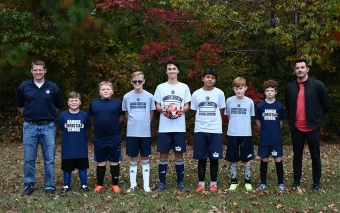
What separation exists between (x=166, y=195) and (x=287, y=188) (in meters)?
2.00

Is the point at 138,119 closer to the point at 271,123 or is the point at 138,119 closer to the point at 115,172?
the point at 115,172

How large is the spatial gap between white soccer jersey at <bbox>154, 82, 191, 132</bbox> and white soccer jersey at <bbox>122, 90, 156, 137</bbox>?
18 centimetres

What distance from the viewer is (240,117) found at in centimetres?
818

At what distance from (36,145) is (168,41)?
822cm

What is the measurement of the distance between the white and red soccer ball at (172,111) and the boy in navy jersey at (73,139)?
4.40 feet

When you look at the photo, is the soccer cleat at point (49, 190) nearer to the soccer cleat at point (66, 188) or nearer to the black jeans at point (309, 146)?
the soccer cleat at point (66, 188)

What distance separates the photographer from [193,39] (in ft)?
55.0

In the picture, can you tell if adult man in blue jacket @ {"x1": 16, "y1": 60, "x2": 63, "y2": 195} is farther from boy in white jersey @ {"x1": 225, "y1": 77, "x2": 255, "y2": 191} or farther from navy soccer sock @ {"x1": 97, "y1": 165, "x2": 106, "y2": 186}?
boy in white jersey @ {"x1": 225, "y1": 77, "x2": 255, "y2": 191}

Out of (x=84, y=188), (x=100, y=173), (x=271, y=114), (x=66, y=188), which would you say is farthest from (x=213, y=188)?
(x=66, y=188)

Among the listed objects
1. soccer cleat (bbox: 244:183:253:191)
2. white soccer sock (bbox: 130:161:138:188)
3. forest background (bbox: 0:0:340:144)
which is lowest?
soccer cleat (bbox: 244:183:253:191)

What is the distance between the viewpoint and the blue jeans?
26.5 ft

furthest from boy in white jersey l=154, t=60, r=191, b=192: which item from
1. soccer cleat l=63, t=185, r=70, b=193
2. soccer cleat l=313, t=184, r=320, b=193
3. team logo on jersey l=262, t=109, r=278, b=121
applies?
soccer cleat l=313, t=184, r=320, b=193

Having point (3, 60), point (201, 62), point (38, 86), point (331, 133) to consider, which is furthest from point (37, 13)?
point (331, 133)

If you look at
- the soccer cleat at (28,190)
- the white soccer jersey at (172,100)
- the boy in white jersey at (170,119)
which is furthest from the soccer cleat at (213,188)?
the soccer cleat at (28,190)
